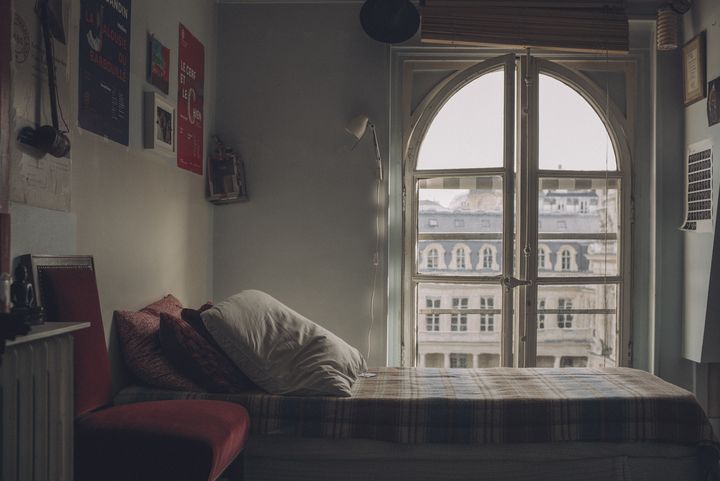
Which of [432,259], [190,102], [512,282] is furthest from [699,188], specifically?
[190,102]

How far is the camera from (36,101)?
83.0 inches

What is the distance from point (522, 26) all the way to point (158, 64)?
212 centimetres

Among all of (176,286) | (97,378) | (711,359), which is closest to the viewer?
(97,378)

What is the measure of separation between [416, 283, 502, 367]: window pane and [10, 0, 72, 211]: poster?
2384mm

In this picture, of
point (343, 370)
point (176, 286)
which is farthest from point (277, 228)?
point (343, 370)

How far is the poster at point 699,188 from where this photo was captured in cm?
362

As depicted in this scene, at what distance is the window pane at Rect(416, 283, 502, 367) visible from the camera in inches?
162

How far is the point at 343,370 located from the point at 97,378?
0.98 metres

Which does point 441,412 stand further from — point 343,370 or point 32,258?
point 32,258

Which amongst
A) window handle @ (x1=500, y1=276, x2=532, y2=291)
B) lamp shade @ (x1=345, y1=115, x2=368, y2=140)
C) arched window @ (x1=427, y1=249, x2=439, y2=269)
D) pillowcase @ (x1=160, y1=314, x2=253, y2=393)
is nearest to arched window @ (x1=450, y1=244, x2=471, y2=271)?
arched window @ (x1=427, y1=249, x2=439, y2=269)

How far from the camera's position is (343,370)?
112 inches

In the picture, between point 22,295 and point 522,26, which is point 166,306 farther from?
point 522,26

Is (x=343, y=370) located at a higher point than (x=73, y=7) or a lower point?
lower

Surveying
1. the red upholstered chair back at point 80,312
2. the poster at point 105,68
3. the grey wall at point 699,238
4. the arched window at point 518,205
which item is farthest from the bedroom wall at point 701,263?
the red upholstered chair back at point 80,312
